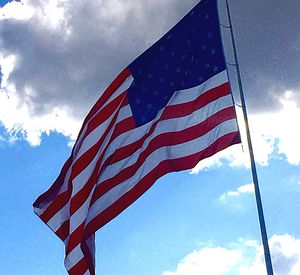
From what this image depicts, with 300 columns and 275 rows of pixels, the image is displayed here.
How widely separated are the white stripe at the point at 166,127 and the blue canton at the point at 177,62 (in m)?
0.56

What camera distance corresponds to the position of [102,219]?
55.0 feet

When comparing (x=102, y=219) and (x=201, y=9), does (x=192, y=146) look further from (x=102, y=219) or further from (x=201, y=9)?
(x=201, y=9)

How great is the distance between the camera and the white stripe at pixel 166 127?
1673 cm

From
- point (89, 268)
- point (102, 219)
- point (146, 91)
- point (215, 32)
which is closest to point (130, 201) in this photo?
point (102, 219)

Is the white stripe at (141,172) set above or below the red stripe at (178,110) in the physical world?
below

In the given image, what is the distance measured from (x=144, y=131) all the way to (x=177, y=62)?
2188mm

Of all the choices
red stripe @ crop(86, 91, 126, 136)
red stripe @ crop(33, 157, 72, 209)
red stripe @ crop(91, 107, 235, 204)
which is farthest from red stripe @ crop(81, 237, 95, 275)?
red stripe @ crop(86, 91, 126, 136)

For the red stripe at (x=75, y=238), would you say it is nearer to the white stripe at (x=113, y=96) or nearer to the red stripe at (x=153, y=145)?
the red stripe at (x=153, y=145)

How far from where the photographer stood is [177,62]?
1811 centimetres

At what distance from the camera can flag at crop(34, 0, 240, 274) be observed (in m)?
16.5

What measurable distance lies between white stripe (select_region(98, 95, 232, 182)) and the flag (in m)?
0.03

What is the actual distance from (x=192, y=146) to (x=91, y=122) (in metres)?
3.12

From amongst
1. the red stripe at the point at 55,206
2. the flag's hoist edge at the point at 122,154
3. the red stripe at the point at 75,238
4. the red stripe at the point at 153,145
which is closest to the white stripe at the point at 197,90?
the flag's hoist edge at the point at 122,154

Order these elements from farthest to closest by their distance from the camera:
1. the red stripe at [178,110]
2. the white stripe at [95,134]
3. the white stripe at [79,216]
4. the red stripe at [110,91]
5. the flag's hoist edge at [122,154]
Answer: the red stripe at [110,91] → the white stripe at [95,134] → the red stripe at [178,110] → the flag's hoist edge at [122,154] → the white stripe at [79,216]
